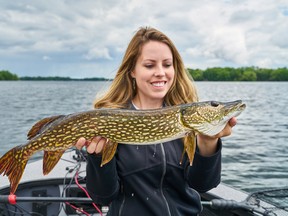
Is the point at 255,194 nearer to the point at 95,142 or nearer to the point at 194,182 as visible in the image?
the point at 194,182

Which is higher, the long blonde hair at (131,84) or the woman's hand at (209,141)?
the long blonde hair at (131,84)

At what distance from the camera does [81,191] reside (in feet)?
15.4

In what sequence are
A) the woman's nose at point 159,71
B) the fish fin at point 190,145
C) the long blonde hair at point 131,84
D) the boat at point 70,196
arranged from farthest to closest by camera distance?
1. the boat at point 70,196
2. the long blonde hair at point 131,84
3. the woman's nose at point 159,71
4. the fish fin at point 190,145

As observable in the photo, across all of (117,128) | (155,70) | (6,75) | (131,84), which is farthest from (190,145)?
(6,75)

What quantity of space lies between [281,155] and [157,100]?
9733mm

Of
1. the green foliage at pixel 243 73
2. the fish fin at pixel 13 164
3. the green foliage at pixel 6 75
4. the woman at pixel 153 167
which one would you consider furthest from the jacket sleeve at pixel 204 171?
the green foliage at pixel 6 75

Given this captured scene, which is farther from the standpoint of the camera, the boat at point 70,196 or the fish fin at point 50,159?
the boat at point 70,196

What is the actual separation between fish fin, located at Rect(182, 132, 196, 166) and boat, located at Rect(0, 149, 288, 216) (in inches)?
55.6

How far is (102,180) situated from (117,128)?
1.25 feet

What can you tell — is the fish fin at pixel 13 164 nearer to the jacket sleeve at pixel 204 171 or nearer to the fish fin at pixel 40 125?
the fish fin at pixel 40 125

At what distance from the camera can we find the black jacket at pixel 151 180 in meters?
2.45

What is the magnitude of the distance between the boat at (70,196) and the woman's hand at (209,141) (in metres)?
1.24

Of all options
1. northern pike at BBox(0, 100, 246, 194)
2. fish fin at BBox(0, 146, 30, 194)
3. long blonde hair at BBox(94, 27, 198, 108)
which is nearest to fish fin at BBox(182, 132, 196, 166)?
northern pike at BBox(0, 100, 246, 194)

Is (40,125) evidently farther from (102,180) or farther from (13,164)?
(102,180)
